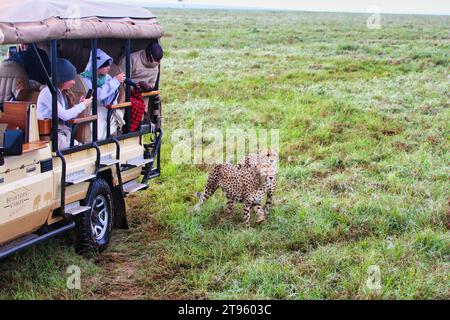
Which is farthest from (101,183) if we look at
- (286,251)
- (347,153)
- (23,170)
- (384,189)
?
(347,153)

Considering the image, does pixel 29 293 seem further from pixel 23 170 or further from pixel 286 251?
pixel 286 251

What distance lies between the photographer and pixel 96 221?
650cm

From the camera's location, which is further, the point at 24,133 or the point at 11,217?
the point at 24,133

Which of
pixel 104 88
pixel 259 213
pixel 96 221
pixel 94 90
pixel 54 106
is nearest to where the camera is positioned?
pixel 54 106

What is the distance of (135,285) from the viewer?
5.76 metres

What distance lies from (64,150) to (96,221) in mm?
1036

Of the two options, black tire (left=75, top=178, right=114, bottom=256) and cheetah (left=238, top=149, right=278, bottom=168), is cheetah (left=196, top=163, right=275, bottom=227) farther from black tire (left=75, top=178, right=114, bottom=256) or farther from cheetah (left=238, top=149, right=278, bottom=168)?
black tire (left=75, top=178, right=114, bottom=256)

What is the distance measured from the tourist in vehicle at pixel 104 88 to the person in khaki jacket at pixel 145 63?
614 mm

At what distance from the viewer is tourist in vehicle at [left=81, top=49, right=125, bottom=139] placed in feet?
21.8

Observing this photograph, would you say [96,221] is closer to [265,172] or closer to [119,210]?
[119,210]

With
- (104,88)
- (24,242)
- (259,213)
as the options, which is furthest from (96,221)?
(259,213)

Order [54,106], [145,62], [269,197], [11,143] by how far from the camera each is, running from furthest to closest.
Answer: [145,62], [269,197], [54,106], [11,143]

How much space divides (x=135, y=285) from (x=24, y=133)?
1.61m

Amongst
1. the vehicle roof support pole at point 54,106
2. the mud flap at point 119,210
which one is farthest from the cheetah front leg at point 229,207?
the vehicle roof support pole at point 54,106
